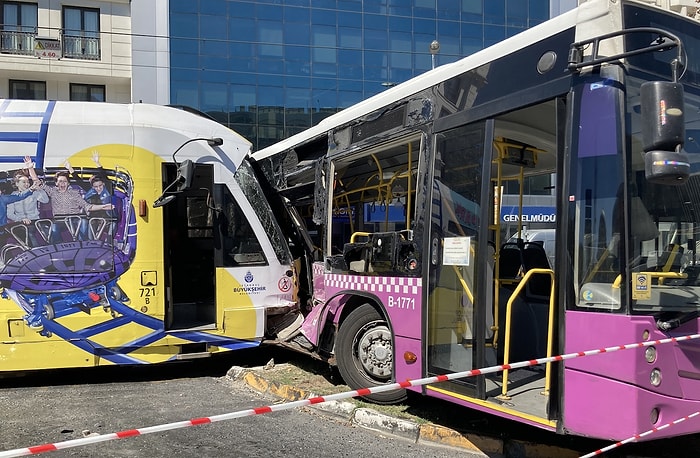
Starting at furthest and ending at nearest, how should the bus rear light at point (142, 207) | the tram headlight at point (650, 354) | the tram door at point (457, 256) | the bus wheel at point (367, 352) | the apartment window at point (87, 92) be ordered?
the apartment window at point (87, 92) → the bus rear light at point (142, 207) → the bus wheel at point (367, 352) → the tram door at point (457, 256) → the tram headlight at point (650, 354)

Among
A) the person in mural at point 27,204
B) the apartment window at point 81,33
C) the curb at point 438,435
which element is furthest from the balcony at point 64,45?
the curb at point 438,435

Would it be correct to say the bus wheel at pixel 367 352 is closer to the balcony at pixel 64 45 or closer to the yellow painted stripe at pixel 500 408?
the yellow painted stripe at pixel 500 408

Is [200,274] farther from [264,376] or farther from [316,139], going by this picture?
[316,139]

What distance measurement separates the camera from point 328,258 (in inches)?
257

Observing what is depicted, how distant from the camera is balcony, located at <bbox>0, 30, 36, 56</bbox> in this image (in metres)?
25.4

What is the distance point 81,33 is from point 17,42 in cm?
262

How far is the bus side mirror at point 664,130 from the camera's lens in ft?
10.6

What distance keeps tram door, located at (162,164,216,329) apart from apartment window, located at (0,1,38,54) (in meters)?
21.9

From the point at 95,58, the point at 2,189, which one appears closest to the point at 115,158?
the point at 2,189

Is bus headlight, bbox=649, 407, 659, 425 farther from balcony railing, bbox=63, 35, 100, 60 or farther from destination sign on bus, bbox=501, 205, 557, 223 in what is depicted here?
balcony railing, bbox=63, 35, 100, 60

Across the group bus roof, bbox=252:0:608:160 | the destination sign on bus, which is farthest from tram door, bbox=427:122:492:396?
the destination sign on bus

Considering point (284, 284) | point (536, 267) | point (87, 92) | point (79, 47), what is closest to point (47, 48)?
point (79, 47)

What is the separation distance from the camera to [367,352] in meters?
5.85

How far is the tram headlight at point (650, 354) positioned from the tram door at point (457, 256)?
1190 mm
